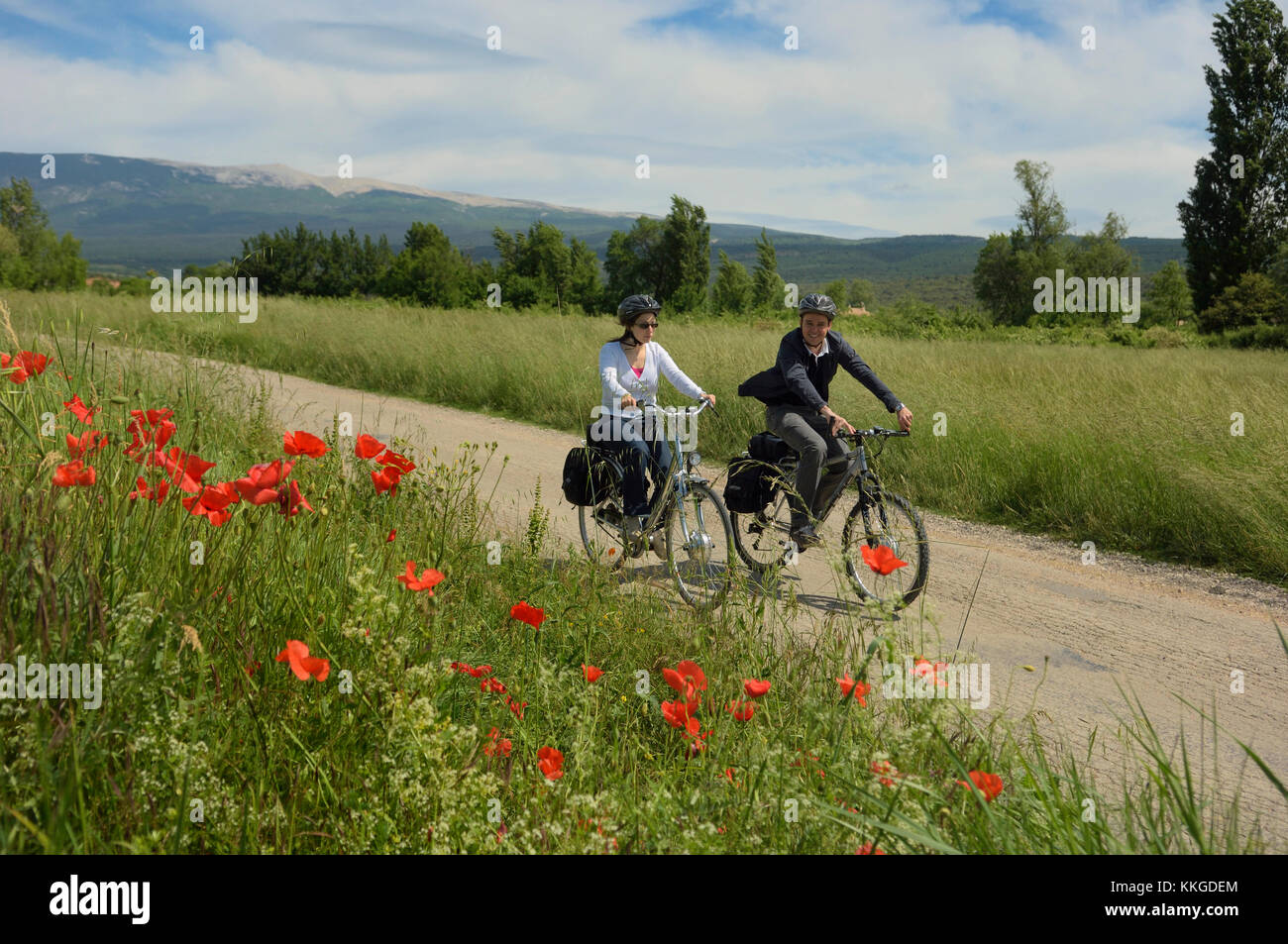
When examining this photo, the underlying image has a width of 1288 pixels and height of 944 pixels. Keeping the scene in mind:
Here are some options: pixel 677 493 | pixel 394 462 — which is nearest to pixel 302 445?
pixel 394 462

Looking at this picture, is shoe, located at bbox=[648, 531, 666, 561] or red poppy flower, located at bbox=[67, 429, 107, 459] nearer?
red poppy flower, located at bbox=[67, 429, 107, 459]

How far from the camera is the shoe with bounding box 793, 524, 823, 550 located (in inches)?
223

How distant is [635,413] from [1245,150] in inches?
1894

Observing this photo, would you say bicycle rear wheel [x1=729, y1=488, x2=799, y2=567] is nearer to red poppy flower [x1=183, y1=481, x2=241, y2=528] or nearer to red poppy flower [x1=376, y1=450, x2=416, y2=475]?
red poppy flower [x1=376, y1=450, x2=416, y2=475]

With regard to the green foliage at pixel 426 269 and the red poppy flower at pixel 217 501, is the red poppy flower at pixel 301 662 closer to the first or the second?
the red poppy flower at pixel 217 501

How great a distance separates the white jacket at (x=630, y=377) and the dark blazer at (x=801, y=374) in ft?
1.52

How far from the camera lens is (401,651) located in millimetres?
2164

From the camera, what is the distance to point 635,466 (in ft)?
19.1

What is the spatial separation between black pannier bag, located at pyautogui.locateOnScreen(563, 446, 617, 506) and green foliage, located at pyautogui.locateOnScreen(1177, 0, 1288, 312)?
45505 mm

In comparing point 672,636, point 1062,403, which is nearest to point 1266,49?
point 1062,403

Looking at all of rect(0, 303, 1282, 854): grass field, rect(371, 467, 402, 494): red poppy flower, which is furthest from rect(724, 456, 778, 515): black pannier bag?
rect(371, 467, 402, 494): red poppy flower

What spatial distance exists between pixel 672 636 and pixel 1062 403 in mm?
7373

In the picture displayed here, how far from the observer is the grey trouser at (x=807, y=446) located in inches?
232

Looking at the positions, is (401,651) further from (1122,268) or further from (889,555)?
(1122,268)
